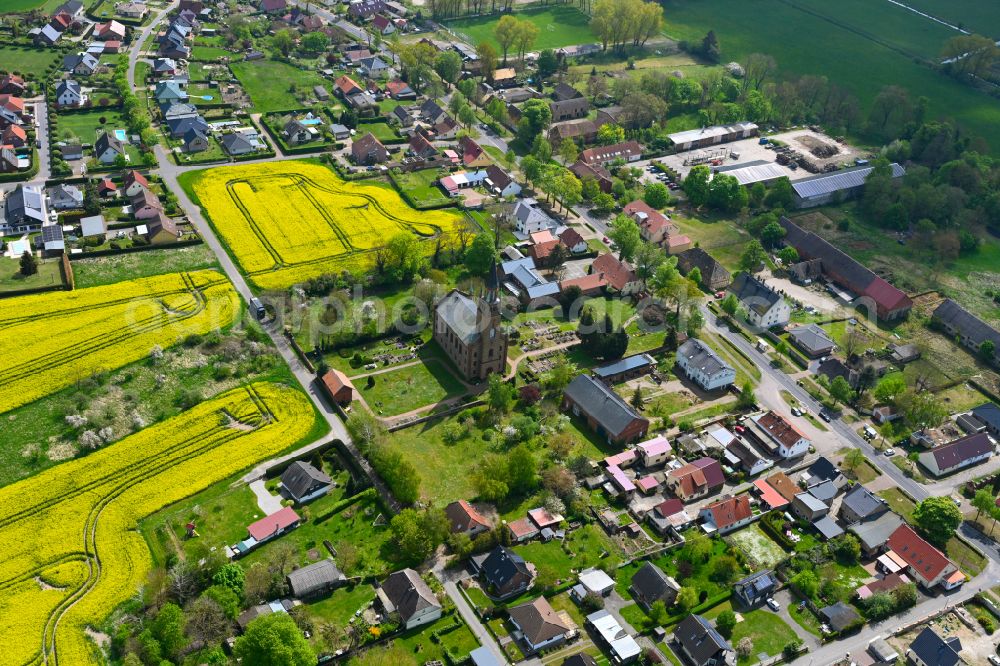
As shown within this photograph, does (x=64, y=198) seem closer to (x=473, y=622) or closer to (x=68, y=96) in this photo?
(x=68, y=96)

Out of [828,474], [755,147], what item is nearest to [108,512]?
[828,474]

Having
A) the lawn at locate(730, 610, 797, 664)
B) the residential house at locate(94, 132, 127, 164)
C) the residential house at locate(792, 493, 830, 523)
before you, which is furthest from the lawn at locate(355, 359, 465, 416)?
the residential house at locate(94, 132, 127, 164)

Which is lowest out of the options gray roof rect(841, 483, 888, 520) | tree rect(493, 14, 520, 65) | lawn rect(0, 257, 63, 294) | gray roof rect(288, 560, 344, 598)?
lawn rect(0, 257, 63, 294)

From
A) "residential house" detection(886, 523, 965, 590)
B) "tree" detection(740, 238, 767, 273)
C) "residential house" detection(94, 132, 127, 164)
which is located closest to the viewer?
"residential house" detection(886, 523, 965, 590)

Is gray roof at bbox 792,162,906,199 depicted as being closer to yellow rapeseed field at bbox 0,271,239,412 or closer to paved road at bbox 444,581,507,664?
yellow rapeseed field at bbox 0,271,239,412

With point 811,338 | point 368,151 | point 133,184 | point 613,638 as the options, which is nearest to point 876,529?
point 613,638
